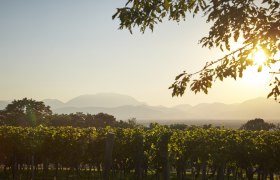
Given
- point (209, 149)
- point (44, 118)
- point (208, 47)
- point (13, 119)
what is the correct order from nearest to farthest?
point (208, 47)
point (209, 149)
point (13, 119)
point (44, 118)

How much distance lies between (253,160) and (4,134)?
60.1 ft

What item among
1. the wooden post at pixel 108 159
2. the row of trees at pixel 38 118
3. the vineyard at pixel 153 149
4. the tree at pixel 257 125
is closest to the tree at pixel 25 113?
the row of trees at pixel 38 118

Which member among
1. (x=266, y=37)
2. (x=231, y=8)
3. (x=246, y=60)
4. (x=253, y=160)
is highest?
(x=231, y=8)

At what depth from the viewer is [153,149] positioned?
18406 mm

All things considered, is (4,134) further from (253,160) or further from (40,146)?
(253,160)

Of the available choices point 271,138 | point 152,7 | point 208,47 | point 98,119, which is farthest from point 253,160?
point 98,119

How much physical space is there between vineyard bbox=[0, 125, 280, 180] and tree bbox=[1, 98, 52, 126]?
160 ft

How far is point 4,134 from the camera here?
85.5 ft

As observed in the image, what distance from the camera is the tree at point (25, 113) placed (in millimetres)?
75875

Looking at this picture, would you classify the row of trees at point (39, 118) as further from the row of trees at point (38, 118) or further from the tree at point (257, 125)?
the tree at point (257, 125)

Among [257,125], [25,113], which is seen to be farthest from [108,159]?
[257,125]

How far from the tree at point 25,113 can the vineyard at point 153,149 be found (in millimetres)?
48766

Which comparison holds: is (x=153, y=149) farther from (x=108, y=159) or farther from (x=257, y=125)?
(x=257, y=125)

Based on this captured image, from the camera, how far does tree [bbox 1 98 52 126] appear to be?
249 feet
